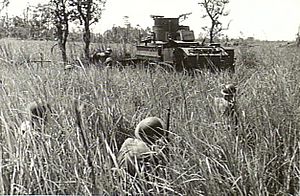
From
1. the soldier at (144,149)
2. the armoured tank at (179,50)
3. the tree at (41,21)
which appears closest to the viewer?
the soldier at (144,149)

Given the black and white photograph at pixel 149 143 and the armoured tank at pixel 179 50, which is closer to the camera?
the black and white photograph at pixel 149 143

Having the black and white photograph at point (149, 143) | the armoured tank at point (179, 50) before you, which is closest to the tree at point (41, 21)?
the armoured tank at point (179, 50)

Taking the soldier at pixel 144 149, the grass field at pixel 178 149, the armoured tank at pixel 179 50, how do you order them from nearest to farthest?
the grass field at pixel 178 149, the soldier at pixel 144 149, the armoured tank at pixel 179 50

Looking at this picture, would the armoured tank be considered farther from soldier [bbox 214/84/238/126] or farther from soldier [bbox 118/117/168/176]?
soldier [bbox 118/117/168/176]

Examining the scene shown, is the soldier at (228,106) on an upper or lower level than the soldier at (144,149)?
upper

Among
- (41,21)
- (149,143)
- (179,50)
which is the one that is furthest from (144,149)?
(41,21)

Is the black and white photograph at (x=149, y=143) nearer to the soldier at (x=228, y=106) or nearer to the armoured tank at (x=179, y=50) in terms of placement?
the soldier at (x=228, y=106)

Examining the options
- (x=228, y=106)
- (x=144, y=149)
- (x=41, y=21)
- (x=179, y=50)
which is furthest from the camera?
(x=41, y=21)

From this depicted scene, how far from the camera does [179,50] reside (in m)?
8.00

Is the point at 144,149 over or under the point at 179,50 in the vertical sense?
under

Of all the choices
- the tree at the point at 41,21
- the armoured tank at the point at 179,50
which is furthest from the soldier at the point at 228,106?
the tree at the point at 41,21

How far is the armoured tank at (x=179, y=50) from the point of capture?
766 centimetres

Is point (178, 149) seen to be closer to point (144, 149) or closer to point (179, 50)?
point (144, 149)

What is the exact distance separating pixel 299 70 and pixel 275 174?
1611mm
